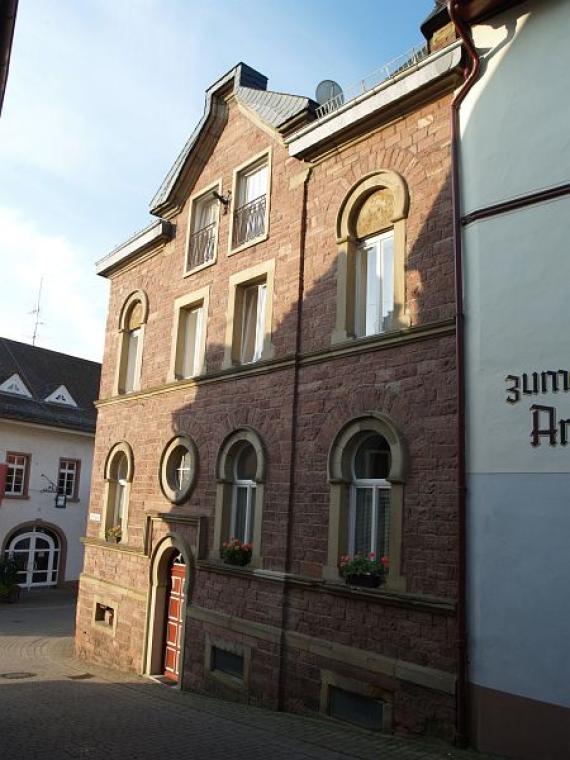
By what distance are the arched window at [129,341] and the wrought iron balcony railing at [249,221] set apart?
3823 millimetres

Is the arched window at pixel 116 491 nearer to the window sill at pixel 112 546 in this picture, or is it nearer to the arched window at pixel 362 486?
the window sill at pixel 112 546

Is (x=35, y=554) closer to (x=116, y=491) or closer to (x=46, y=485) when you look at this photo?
(x=46, y=485)

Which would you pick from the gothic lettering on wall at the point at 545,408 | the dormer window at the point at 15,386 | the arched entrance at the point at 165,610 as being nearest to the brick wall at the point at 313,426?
the arched entrance at the point at 165,610

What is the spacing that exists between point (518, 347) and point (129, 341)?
11.3m

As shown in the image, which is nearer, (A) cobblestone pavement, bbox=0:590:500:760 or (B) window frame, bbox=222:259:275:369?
(A) cobblestone pavement, bbox=0:590:500:760

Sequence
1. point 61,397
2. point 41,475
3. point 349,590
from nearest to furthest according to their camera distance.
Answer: point 349,590 < point 41,475 < point 61,397

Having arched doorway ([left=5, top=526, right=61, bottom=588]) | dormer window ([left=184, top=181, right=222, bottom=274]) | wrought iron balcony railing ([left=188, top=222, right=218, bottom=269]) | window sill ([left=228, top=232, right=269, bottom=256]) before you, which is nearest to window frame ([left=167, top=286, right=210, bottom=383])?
dormer window ([left=184, top=181, right=222, bottom=274])

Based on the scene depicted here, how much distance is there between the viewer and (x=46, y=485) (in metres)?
28.8

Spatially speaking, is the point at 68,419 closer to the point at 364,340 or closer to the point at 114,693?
the point at 114,693

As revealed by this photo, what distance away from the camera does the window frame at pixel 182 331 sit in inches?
547

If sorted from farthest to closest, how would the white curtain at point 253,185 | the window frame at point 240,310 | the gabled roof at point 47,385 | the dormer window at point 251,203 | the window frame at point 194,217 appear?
the gabled roof at point 47,385 < the window frame at point 194,217 < the white curtain at point 253,185 < the dormer window at point 251,203 < the window frame at point 240,310

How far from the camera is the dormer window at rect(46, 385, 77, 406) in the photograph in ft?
102

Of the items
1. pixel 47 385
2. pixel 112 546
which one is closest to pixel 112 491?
pixel 112 546

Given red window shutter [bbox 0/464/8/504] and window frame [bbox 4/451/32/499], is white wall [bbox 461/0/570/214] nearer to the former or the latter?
red window shutter [bbox 0/464/8/504]
